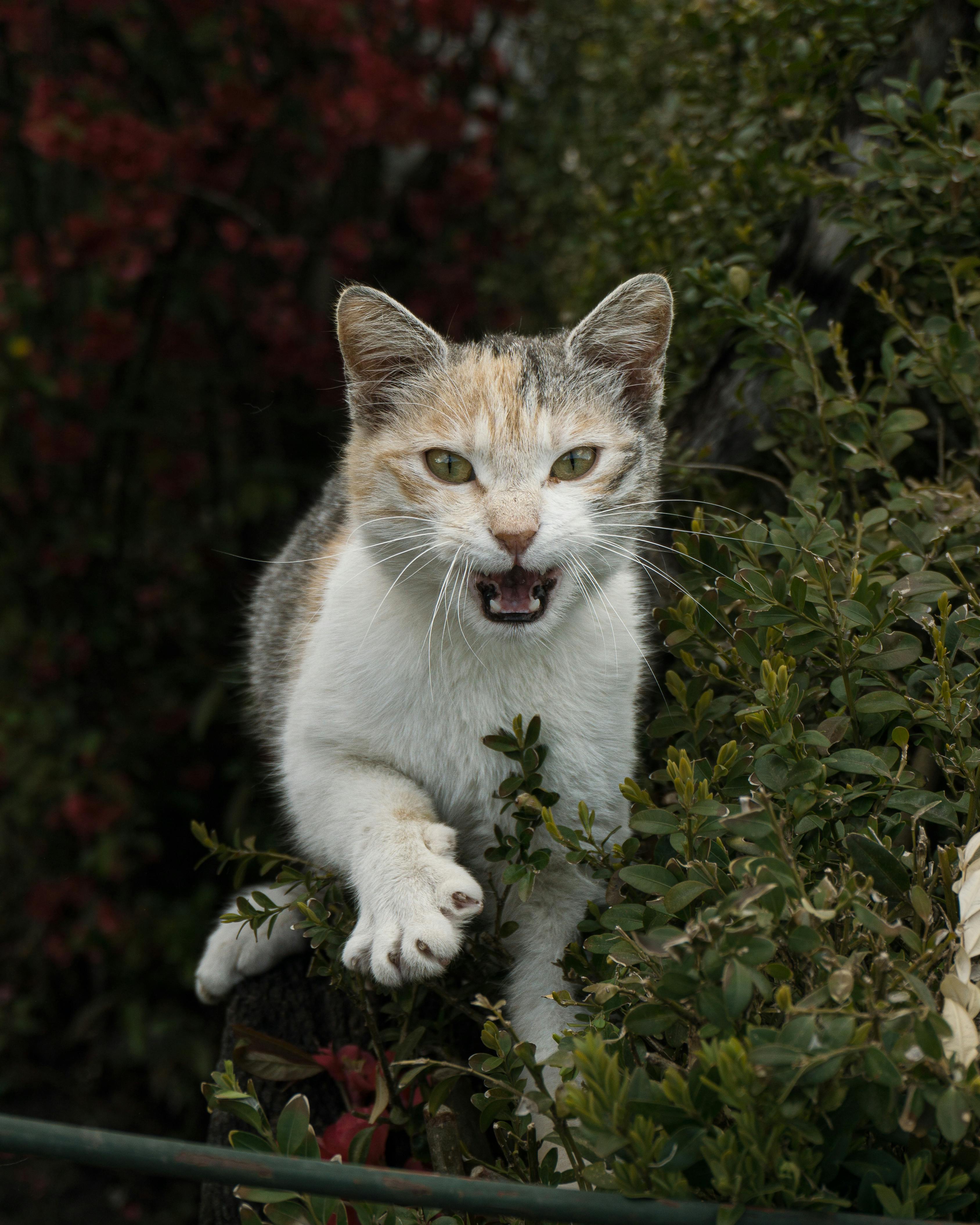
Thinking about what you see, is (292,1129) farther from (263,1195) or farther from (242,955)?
(242,955)

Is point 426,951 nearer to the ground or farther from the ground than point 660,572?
nearer to the ground

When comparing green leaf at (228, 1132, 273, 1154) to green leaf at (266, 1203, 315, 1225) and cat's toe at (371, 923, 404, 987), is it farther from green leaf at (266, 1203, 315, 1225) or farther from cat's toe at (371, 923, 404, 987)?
cat's toe at (371, 923, 404, 987)

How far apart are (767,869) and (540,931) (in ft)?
2.49

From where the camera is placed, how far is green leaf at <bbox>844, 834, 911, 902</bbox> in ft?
3.98

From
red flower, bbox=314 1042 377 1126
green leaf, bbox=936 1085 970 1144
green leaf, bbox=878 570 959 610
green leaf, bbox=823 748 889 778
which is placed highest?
green leaf, bbox=878 570 959 610

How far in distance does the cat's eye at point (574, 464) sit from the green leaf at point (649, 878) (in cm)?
70

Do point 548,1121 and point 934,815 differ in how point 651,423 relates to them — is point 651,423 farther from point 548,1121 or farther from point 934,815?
point 548,1121

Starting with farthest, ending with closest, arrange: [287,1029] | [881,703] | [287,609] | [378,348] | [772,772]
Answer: [287,609] < [287,1029] < [378,348] < [881,703] < [772,772]

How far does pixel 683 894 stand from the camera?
1.16m

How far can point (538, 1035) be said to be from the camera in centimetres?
171

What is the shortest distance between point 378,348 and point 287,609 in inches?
28.5

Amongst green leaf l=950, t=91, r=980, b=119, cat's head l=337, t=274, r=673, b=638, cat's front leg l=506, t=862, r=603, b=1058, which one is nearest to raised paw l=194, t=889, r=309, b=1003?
cat's front leg l=506, t=862, r=603, b=1058

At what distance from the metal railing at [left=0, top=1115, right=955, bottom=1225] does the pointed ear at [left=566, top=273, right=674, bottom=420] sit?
4.20 feet

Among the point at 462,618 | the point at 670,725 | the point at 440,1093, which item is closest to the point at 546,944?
the point at 440,1093
